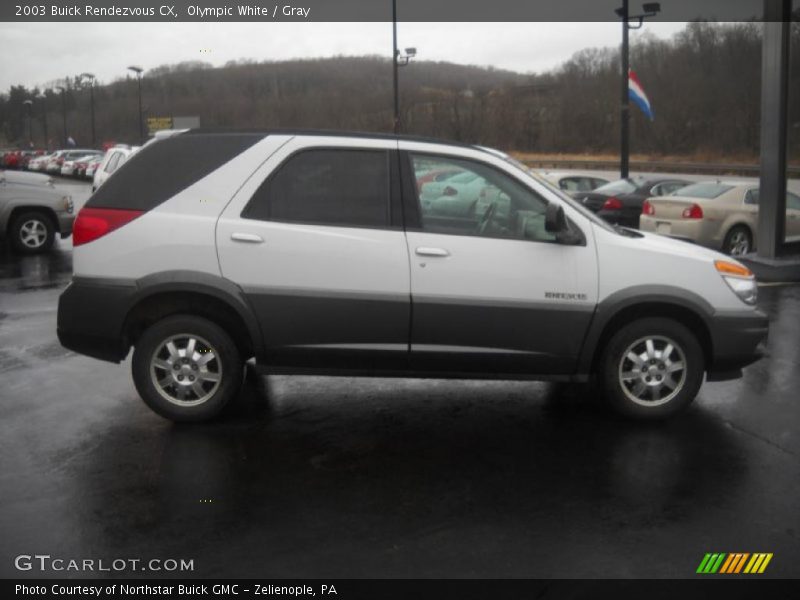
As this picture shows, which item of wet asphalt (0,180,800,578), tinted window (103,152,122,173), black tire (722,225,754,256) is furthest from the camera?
tinted window (103,152,122,173)

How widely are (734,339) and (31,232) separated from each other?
12.8 m

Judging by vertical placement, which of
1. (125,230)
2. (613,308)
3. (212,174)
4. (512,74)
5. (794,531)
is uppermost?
(512,74)

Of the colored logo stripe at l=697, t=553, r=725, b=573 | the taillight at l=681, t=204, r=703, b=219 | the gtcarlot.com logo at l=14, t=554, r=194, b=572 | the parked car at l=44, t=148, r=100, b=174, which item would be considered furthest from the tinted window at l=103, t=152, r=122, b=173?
the parked car at l=44, t=148, r=100, b=174

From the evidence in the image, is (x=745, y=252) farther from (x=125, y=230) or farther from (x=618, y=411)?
(x=125, y=230)

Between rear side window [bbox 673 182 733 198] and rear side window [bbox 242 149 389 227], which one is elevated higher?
rear side window [bbox 242 149 389 227]

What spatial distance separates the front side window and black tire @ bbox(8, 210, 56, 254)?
11445mm

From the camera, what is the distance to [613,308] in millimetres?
5668

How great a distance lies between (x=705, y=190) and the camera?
1547cm

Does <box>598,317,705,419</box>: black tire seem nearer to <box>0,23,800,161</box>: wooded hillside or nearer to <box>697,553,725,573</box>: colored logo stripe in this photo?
<box>697,553,725,573</box>: colored logo stripe

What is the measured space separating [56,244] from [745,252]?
12575 mm

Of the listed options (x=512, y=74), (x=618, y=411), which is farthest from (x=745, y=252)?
(x=512, y=74)

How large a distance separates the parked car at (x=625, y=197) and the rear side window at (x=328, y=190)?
13.4 m

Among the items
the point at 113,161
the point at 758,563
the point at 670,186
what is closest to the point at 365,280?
the point at 758,563

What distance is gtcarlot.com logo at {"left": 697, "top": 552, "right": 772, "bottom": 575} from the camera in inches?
147
